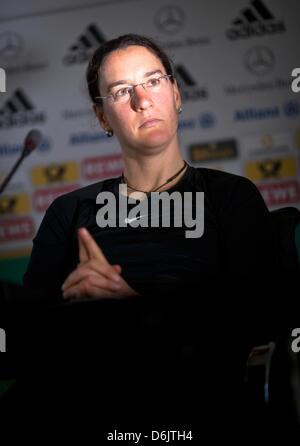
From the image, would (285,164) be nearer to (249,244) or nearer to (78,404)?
(249,244)

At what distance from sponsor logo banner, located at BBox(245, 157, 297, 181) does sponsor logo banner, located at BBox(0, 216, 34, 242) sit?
1398 millimetres

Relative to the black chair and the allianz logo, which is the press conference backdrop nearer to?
the allianz logo

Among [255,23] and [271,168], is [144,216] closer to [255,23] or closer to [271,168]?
[271,168]

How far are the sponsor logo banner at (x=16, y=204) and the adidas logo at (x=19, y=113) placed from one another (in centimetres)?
45

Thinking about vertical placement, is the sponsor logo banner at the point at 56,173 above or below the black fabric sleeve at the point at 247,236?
above

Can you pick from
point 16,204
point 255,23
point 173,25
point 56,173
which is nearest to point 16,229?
point 16,204

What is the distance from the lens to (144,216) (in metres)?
1.08

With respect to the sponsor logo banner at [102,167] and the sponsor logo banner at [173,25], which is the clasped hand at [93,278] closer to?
the sponsor logo banner at [102,167]

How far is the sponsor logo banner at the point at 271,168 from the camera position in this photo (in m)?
3.09

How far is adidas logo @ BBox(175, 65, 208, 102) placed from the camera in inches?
124

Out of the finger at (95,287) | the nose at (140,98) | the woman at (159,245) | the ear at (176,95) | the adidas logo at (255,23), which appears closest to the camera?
the woman at (159,245)

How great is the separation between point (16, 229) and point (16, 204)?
6.3 inches

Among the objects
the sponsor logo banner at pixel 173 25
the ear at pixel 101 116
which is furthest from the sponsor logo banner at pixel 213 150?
the ear at pixel 101 116

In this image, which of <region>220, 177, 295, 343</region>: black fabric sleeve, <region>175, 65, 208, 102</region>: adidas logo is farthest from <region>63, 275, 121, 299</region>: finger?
<region>175, 65, 208, 102</region>: adidas logo
